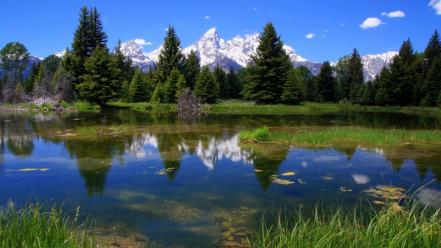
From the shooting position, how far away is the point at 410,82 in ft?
204

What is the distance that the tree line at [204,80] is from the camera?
51.1 meters

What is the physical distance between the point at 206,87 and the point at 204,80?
1171 millimetres

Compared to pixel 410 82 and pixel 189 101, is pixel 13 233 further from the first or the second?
pixel 410 82

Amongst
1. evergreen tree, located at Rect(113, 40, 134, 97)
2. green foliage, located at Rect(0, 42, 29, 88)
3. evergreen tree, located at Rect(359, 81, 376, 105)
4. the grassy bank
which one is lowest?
the grassy bank

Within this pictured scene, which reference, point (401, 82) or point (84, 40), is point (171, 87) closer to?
point (84, 40)

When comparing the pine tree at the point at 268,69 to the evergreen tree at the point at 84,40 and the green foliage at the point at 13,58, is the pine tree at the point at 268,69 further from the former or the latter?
the green foliage at the point at 13,58

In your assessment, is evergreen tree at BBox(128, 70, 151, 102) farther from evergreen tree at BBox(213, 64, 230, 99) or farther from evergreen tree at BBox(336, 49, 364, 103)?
evergreen tree at BBox(336, 49, 364, 103)

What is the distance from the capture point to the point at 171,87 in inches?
2240

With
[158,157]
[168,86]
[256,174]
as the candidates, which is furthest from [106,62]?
[256,174]

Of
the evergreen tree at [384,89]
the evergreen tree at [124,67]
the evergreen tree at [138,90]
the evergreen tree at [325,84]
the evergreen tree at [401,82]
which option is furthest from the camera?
the evergreen tree at [325,84]

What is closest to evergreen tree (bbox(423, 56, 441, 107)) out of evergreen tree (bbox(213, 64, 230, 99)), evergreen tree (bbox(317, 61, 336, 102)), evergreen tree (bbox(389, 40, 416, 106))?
evergreen tree (bbox(389, 40, 416, 106))

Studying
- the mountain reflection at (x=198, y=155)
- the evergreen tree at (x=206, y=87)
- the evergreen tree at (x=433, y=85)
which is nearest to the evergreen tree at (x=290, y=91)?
the evergreen tree at (x=206, y=87)

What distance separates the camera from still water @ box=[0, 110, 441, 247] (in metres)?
7.68

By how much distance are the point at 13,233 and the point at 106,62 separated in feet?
157
